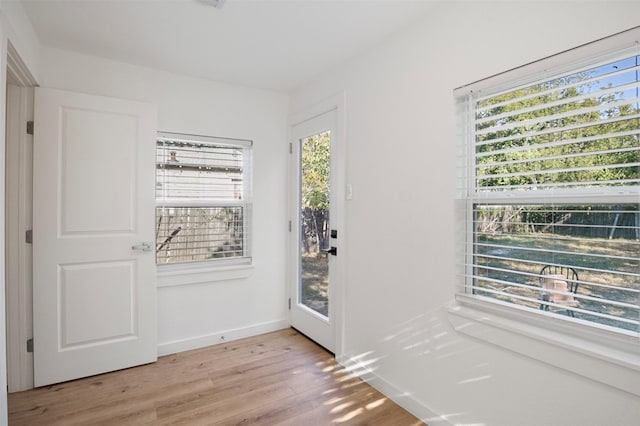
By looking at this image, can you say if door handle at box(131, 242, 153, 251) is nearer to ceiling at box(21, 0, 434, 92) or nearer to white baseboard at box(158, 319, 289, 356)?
white baseboard at box(158, 319, 289, 356)

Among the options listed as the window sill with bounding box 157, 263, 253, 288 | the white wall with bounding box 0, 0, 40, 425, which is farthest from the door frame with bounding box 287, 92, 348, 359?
the white wall with bounding box 0, 0, 40, 425

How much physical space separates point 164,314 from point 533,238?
9.07 feet

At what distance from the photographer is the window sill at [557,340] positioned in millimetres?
1266

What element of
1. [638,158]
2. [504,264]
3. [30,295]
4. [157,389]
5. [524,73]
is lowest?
[157,389]

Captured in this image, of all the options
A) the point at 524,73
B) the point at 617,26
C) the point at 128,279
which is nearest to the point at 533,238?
the point at 524,73

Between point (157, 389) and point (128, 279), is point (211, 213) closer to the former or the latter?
point (128, 279)

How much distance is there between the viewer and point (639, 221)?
1276 mm

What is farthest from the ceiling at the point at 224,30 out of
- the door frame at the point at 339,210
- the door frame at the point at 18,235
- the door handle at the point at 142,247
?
the door handle at the point at 142,247

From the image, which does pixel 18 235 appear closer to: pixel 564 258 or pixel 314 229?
pixel 314 229

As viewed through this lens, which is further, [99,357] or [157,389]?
[99,357]

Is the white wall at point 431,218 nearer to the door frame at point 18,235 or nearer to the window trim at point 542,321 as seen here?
the window trim at point 542,321

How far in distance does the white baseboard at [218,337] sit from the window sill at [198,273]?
491 mm

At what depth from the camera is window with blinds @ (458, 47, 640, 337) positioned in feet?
4.31

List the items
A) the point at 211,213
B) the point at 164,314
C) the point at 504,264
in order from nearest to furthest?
the point at 504,264 → the point at 164,314 → the point at 211,213
